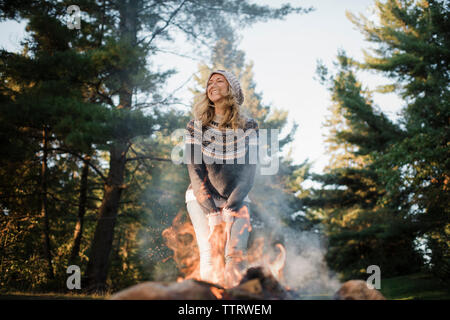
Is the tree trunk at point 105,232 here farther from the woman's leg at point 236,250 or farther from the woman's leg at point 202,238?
the woman's leg at point 236,250

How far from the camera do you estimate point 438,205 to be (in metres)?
6.76

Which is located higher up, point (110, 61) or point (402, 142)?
point (110, 61)

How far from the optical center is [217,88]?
2.74 meters

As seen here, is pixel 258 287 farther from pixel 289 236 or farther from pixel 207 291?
pixel 289 236

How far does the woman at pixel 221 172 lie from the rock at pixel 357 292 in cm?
73

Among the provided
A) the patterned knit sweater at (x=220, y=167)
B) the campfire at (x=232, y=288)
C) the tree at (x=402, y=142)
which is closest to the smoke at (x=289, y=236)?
the tree at (x=402, y=142)

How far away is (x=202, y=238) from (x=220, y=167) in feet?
1.95

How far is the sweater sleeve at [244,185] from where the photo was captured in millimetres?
2387

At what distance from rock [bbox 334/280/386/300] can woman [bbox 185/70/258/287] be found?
731 mm

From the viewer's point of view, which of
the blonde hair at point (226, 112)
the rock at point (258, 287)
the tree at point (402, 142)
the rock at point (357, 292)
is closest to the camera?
the rock at point (258, 287)

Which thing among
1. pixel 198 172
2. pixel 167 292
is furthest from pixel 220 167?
pixel 167 292

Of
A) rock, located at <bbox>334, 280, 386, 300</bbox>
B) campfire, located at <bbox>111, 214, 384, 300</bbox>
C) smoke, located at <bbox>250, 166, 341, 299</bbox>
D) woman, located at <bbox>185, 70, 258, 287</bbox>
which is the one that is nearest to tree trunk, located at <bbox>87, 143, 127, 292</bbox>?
woman, located at <bbox>185, 70, 258, 287</bbox>

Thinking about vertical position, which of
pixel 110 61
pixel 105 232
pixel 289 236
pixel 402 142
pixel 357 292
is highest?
pixel 110 61
